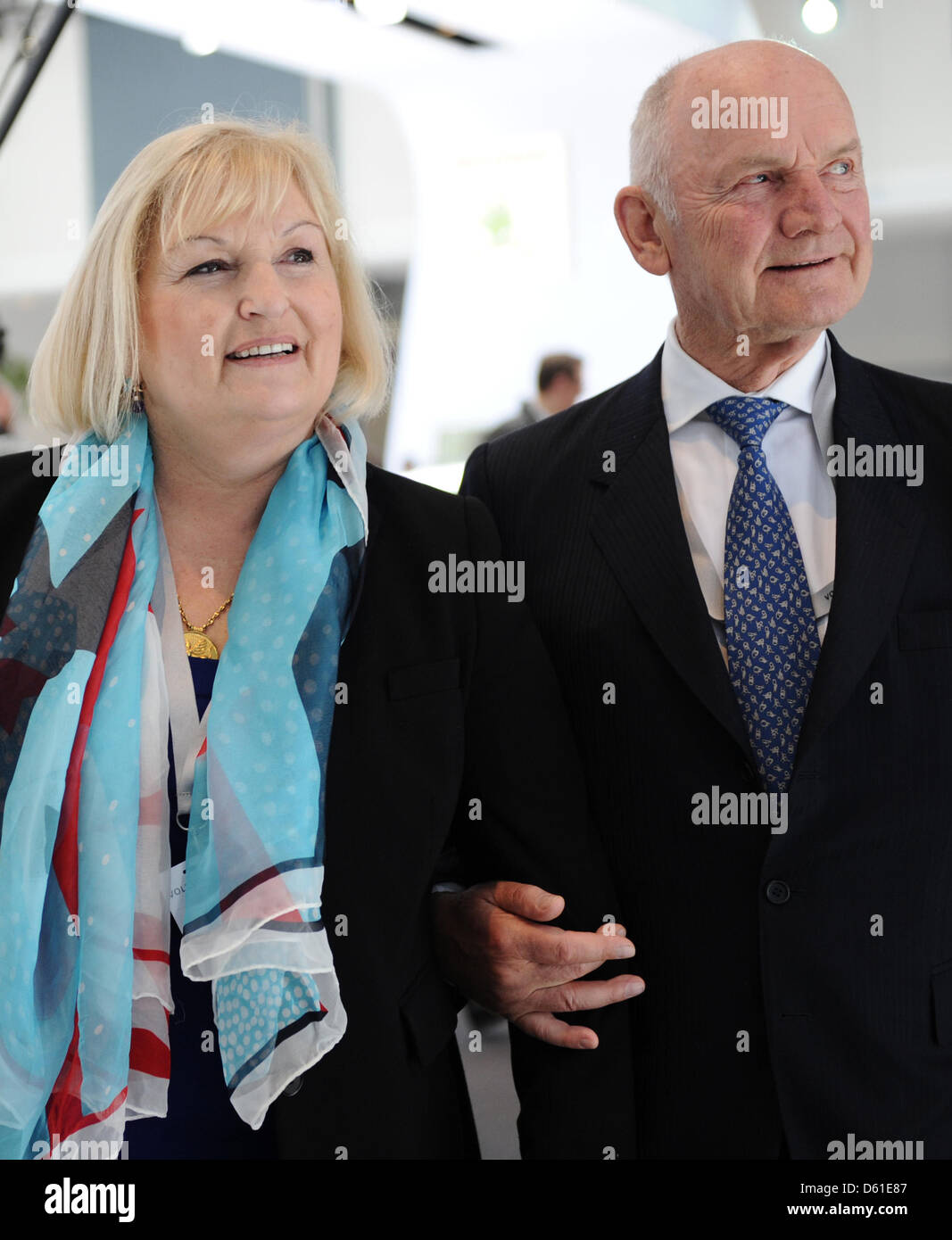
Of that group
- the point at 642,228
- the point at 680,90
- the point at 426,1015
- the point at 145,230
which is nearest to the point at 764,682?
the point at 426,1015

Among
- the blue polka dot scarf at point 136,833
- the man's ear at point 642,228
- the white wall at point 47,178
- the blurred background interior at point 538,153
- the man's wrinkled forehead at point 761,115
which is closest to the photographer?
the blue polka dot scarf at point 136,833

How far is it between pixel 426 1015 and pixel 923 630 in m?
0.81

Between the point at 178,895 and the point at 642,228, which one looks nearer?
the point at 178,895

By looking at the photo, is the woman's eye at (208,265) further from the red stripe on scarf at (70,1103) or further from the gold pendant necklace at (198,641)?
the red stripe on scarf at (70,1103)

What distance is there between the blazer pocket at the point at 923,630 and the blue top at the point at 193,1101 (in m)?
0.94

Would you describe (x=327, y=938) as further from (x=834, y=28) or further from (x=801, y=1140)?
(x=834, y=28)

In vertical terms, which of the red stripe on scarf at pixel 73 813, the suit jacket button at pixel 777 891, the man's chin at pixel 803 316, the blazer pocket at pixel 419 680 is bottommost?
the suit jacket button at pixel 777 891

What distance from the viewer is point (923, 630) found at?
1713mm

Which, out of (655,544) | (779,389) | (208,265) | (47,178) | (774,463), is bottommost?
(655,544)

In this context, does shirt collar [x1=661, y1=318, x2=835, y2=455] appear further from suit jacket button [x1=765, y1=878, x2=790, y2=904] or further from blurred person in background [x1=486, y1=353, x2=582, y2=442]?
blurred person in background [x1=486, y1=353, x2=582, y2=442]

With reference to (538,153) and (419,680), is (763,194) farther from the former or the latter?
(538,153)

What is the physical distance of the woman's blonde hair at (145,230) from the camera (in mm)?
1645

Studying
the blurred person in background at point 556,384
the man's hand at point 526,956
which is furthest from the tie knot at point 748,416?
the blurred person in background at point 556,384

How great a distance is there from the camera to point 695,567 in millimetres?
1818
